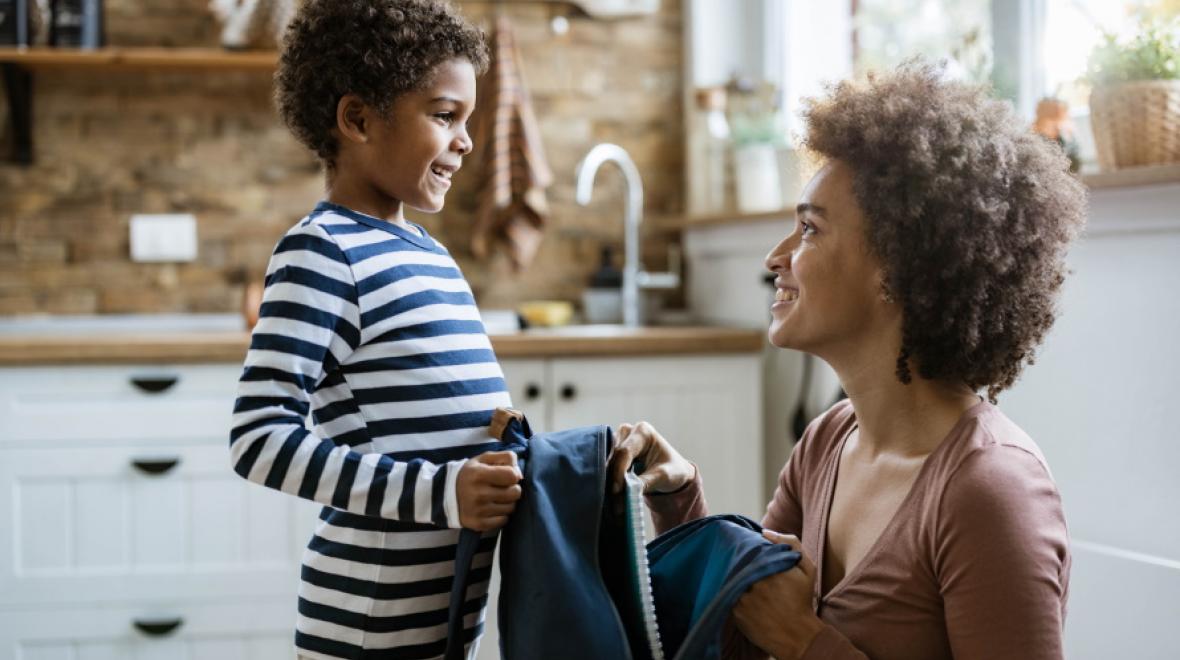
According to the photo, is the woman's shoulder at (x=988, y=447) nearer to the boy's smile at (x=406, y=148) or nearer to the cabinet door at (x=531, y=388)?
the boy's smile at (x=406, y=148)

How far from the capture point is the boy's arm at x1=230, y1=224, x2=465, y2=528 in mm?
1149

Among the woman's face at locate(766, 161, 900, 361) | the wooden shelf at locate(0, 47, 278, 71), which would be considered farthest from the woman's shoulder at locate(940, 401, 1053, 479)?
the wooden shelf at locate(0, 47, 278, 71)

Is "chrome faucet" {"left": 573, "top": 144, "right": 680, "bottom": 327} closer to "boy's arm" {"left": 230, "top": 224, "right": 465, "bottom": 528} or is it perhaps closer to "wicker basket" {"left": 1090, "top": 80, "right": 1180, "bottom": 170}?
"wicker basket" {"left": 1090, "top": 80, "right": 1180, "bottom": 170}

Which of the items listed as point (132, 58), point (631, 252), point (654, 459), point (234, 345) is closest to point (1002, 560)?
point (654, 459)

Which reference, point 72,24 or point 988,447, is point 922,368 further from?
point 72,24

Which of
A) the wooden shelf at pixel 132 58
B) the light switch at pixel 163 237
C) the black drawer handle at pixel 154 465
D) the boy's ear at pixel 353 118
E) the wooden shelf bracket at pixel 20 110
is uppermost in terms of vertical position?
the wooden shelf at pixel 132 58

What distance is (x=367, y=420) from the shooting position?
1231mm

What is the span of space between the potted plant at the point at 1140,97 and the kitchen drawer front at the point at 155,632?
5.95 feet

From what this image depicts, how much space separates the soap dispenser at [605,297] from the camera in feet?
10.3

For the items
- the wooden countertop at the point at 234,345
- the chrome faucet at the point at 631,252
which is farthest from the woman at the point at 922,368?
the chrome faucet at the point at 631,252

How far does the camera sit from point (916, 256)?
1.13 metres

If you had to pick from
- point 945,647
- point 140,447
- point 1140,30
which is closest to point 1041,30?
point 1140,30

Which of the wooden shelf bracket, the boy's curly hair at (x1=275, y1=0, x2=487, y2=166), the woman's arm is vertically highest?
the wooden shelf bracket

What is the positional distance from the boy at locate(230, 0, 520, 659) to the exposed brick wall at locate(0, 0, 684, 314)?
5.85ft
